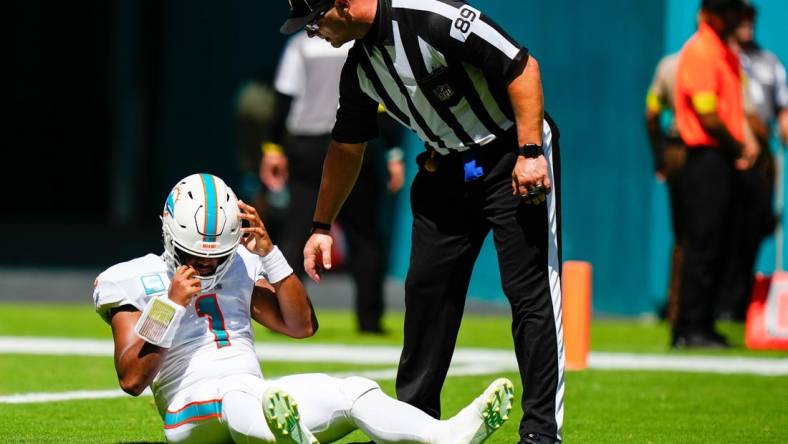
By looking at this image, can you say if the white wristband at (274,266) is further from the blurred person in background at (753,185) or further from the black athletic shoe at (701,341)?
the blurred person in background at (753,185)

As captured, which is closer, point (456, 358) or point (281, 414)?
point (281, 414)

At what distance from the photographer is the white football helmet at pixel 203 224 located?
17.0ft

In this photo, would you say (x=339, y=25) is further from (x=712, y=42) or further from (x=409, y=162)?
(x=409, y=162)

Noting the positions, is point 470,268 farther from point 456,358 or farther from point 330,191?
point 456,358

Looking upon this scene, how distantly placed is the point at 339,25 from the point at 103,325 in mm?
6372

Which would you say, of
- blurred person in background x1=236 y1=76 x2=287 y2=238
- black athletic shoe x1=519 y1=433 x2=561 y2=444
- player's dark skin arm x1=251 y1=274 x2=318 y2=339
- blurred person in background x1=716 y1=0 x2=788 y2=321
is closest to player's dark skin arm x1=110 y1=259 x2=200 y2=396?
player's dark skin arm x1=251 y1=274 x2=318 y2=339

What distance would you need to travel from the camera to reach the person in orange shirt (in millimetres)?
9594

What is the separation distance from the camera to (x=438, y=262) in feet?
18.8

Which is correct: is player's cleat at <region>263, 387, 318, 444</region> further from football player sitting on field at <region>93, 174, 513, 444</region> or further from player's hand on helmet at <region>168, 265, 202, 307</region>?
player's hand on helmet at <region>168, 265, 202, 307</region>

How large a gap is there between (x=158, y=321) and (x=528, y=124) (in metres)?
1.44

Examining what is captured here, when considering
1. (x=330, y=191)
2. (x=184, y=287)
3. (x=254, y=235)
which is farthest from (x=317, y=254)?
(x=184, y=287)

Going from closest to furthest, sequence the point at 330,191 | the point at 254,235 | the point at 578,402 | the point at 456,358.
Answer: the point at 254,235
the point at 330,191
the point at 578,402
the point at 456,358

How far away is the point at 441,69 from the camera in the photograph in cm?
543

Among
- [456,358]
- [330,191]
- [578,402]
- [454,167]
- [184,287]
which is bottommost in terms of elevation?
[456,358]
